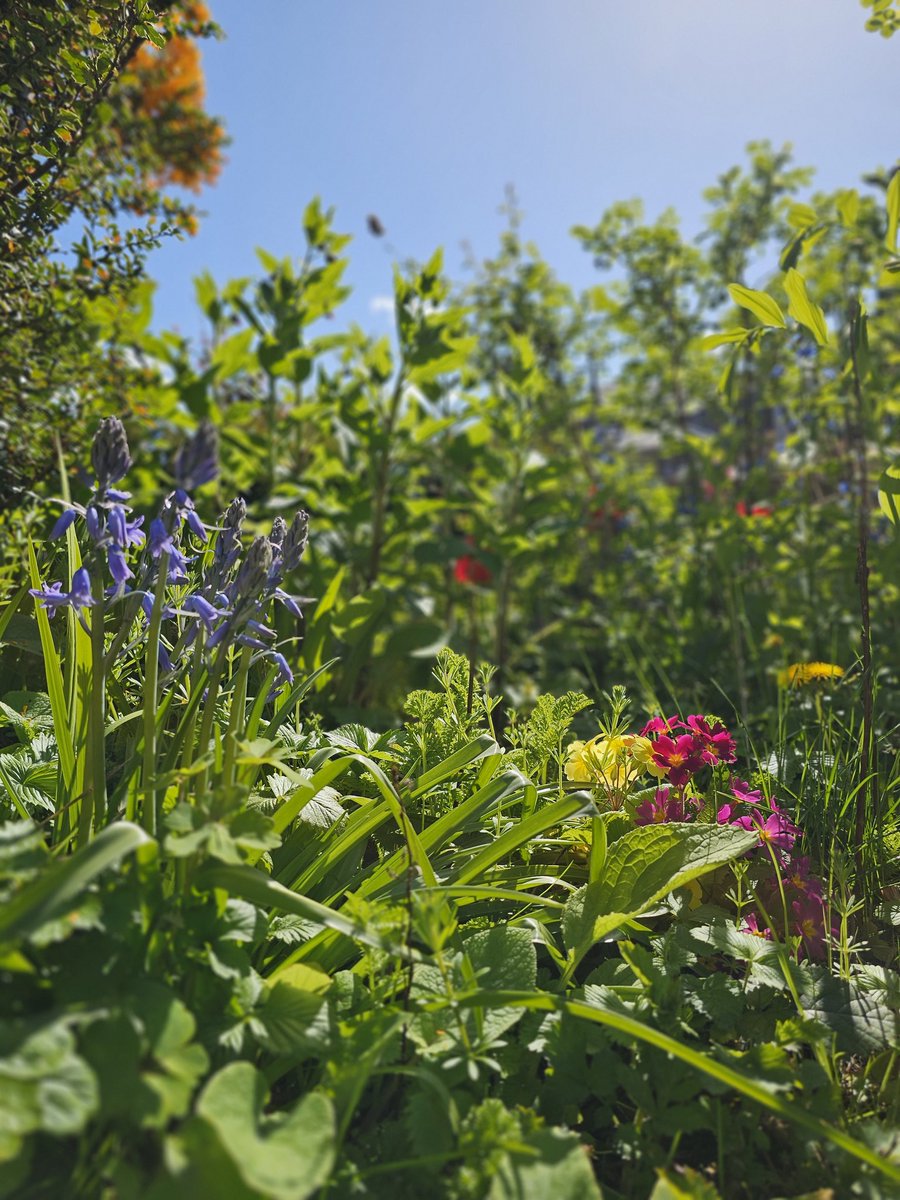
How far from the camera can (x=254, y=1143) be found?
78 centimetres

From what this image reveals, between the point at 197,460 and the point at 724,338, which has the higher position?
the point at 724,338

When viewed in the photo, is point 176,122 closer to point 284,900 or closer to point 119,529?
point 119,529

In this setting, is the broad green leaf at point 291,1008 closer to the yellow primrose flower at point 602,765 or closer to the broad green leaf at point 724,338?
the yellow primrose flower at point 602,765

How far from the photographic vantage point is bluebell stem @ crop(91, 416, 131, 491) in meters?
1.02

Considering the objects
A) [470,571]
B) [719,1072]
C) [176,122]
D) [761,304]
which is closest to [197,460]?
[719,1072]

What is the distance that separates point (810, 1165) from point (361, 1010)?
2.15ft

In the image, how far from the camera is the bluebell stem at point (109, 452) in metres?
1.02

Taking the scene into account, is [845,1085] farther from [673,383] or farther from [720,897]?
[673,383]

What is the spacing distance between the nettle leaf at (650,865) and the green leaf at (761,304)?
1.04 meters

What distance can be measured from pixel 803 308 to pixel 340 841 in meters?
1.41

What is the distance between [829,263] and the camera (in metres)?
4.98

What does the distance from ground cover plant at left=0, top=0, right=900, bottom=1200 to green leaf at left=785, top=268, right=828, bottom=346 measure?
0.01 meters

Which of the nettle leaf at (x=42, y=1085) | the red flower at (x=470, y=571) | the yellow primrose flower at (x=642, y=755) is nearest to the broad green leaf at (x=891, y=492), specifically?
the yellow primrose flower at (x=642, y=755)

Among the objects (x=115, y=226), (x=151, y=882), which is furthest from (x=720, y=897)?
(x=115, y=226)
